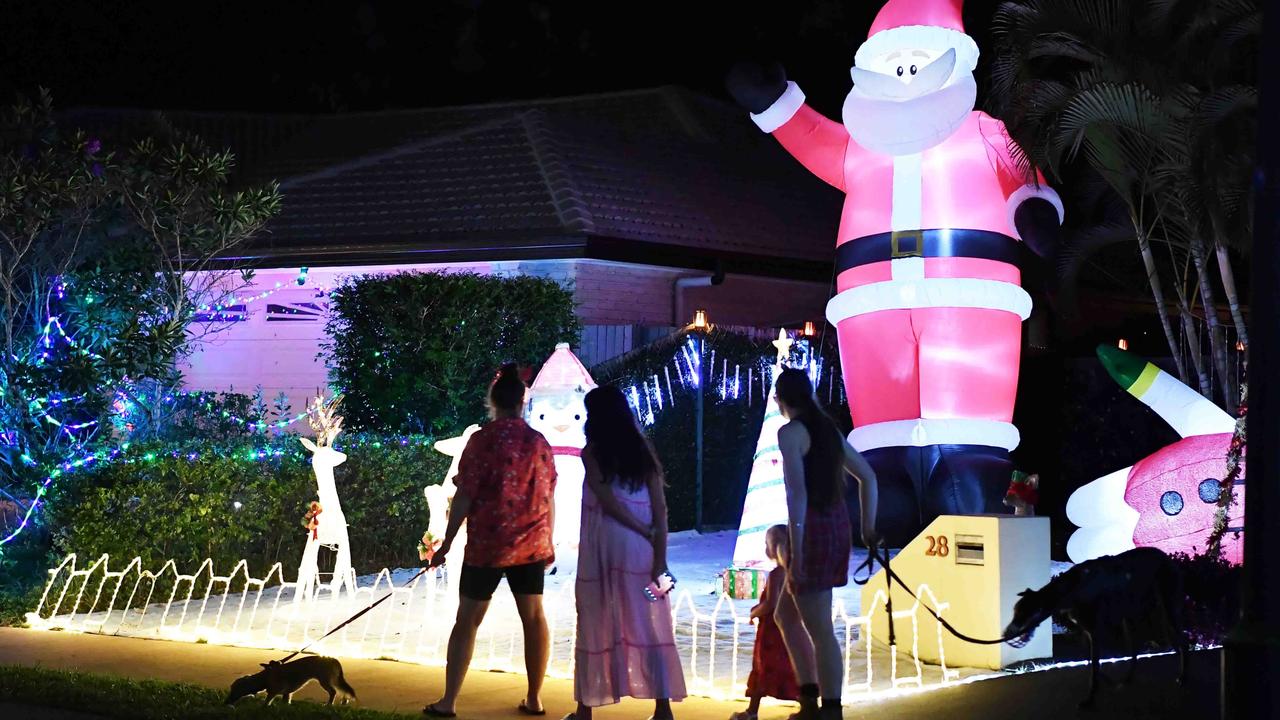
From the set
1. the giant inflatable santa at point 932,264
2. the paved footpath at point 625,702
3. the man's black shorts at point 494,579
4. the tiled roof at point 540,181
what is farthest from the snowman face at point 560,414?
the tiled roof at point 540,181

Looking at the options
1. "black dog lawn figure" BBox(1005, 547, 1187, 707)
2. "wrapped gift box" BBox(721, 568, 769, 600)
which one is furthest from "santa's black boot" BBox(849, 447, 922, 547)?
"black dog lawn figure" BBox(1005, 547, 1187, 707)

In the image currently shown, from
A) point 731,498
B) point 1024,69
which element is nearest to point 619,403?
point 1024,69

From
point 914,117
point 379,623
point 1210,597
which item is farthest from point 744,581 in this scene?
point 914,117

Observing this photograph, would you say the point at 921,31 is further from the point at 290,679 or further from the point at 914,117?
the point at 290,679

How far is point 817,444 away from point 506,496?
4.98 ft

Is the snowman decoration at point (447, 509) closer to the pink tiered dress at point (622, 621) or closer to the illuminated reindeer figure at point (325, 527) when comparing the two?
the illuminated reindeer figure at point (325, 527)

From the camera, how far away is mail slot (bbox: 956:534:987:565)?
8.75 m

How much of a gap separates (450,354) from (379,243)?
546 centimetres

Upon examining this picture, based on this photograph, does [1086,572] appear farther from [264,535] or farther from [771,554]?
[264,535]

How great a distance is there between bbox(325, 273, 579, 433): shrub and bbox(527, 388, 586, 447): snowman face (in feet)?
7.65

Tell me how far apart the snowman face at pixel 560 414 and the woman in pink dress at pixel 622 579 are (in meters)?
5.11

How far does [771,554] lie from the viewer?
7137 mm

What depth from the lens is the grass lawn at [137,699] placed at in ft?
24.0

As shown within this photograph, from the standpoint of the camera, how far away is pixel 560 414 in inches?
481
